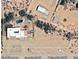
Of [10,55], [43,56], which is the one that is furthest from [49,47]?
[10,55]

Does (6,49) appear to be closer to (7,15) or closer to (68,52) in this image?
(7,15)

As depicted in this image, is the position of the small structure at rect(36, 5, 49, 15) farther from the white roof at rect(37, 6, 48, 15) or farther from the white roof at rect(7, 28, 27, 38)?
the white roof at rect(7, 28, 27, 38)

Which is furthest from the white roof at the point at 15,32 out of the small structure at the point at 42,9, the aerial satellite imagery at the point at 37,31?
the small structure at the point at 42,9

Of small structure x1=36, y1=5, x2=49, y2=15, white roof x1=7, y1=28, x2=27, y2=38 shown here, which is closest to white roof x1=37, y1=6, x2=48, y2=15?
small structure x1=36, y1=5, x2=49, y2=15

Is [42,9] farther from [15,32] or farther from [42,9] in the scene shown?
[15,32]

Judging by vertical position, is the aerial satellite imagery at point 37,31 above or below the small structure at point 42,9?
below

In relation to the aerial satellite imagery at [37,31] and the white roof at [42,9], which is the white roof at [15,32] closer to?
the aerial satellite imagery at [37,31]

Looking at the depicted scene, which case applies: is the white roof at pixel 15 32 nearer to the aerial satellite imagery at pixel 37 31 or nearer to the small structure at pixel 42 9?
the aerial satellite imagery at pixel 37 31

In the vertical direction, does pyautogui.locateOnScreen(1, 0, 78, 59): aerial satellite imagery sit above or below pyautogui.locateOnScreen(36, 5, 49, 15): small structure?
below

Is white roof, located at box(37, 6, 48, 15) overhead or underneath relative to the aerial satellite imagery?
overhead

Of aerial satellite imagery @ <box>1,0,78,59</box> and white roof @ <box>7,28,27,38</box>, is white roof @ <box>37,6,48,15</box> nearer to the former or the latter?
aerial satellite imagery @ <box>1,0,78,59</box>

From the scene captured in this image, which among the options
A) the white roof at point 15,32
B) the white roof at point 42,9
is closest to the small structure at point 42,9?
the white roof at point 42,9

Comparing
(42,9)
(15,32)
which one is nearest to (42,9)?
(42,9)
